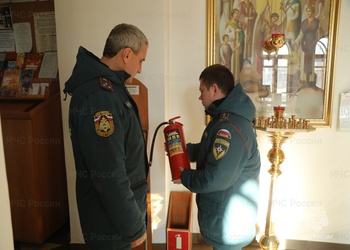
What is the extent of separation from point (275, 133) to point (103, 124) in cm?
121

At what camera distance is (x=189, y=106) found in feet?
7.36

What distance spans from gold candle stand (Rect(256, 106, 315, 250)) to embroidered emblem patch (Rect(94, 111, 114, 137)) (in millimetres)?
1093

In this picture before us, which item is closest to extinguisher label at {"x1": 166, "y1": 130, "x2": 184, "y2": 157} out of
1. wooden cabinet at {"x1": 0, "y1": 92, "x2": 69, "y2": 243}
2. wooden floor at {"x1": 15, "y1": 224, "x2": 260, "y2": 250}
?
wooden floor at {"x1": 15, "y1": 224, "x2": 260, "y2": 250}

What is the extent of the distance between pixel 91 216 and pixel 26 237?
146cm

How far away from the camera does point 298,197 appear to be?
226cm

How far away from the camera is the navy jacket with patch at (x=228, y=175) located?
1.27 m

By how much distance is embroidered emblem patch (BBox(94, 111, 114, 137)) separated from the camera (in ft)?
3.30

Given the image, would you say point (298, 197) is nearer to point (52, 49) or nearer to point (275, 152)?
point (275, 152)

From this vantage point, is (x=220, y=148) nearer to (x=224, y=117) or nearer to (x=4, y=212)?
(x=224, y=117)

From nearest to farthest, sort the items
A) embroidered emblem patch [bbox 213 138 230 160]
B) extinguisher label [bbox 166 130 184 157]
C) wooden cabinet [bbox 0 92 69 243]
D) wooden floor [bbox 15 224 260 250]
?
embroidered emblem patch [bbox 213 138 230 160], extinguisher label [bbox 166 130 184 157], wooden cabinet [bbox 0 92 69 243], wooden floor [bbox 15 224 260 250]

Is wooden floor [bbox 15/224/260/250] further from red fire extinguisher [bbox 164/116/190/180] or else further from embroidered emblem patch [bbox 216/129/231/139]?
embroidered emblem patch [bbox 216/129/231/139]

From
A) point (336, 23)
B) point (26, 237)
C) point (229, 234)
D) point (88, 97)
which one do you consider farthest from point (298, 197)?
point (26, 237)

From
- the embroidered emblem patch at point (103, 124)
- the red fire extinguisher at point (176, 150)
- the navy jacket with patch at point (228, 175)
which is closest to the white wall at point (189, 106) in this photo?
the red fire extinguisher at point (176, 150)

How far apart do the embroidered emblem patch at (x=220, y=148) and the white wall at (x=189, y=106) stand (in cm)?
85
